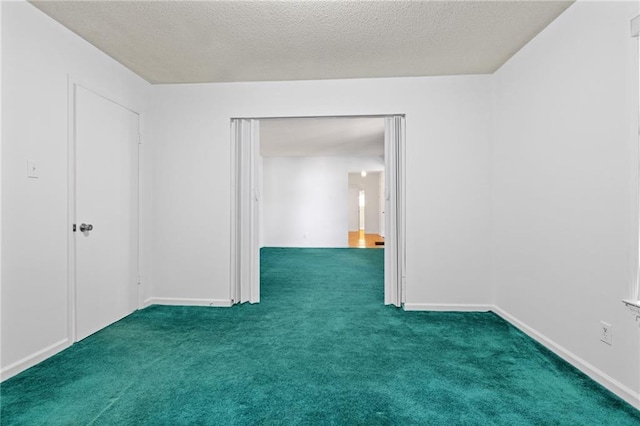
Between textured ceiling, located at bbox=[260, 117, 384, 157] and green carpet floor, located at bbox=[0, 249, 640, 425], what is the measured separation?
294cm

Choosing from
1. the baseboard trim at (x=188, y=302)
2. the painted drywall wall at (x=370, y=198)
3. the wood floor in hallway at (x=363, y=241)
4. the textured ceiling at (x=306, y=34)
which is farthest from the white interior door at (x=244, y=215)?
the painted drywall wall at (x=370, y=198)

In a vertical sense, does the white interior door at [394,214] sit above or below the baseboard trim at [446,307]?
above

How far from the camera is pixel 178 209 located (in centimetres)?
358

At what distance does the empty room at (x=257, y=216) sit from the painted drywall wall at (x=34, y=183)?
0.05ft

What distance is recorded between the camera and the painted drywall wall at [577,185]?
182 cm

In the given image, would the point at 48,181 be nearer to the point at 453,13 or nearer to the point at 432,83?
the point at 453,13

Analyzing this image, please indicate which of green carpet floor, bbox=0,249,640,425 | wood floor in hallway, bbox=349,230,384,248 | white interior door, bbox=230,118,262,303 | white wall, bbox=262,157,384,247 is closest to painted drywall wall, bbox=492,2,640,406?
green carpet floor, bbox=0,249,640,425

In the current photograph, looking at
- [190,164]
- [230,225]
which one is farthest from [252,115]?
[230,225]

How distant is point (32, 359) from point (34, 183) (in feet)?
3.94

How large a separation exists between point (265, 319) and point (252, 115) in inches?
84.9

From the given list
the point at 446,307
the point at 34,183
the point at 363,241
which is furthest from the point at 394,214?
the point at 363,241

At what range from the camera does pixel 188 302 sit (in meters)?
3.58

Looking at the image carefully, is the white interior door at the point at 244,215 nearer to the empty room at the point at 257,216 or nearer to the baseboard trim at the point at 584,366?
the empty room at the point at 257,216

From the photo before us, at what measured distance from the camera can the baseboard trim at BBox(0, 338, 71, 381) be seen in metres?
2.02
